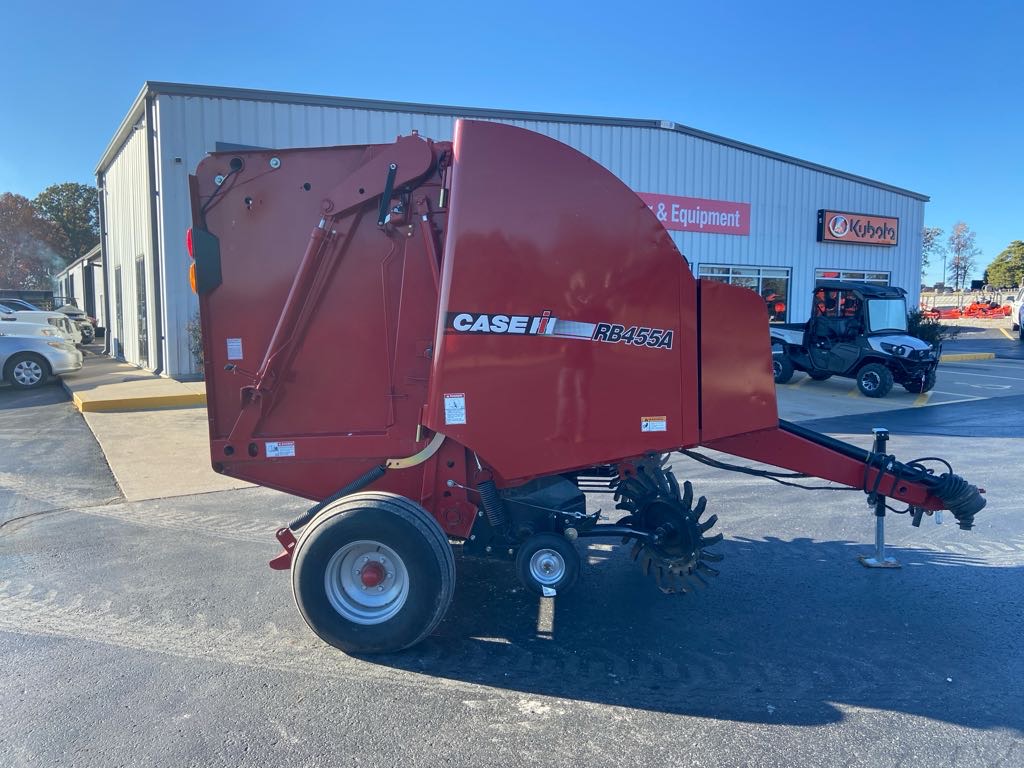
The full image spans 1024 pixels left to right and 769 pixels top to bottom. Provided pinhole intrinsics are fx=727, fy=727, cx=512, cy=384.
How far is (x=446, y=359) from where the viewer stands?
3.81 metres

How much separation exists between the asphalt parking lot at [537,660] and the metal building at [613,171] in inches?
400

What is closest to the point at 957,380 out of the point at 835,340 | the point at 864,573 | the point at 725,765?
the point at 835,340

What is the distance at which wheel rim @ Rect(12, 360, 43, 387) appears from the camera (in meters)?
14.8

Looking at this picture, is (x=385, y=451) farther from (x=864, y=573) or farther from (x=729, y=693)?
(x=864, y=573)

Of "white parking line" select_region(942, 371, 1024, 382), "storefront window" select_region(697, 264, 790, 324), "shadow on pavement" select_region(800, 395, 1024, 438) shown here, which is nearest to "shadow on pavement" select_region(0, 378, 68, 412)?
"shadow on pavement" select_region(800, 395, 1024, 438)

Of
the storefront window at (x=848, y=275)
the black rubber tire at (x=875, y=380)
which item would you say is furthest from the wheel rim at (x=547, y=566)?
the storefront window at (x=848, y=275)

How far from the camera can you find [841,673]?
3.77 meters

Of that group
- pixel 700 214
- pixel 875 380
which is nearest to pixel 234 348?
pixel 875 380

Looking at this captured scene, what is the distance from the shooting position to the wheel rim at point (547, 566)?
428cm

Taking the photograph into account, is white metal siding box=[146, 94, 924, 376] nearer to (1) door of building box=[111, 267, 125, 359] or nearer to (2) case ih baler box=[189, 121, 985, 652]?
(1) door of building box=[111, 267, 125, 359]

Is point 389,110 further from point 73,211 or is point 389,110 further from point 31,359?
point 73,211

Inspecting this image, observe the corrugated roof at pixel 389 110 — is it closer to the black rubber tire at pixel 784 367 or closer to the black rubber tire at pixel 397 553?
the black rubber tire at pixel 784 367

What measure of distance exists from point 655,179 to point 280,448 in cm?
1693

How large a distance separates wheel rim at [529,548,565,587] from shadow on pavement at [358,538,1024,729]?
27cm
